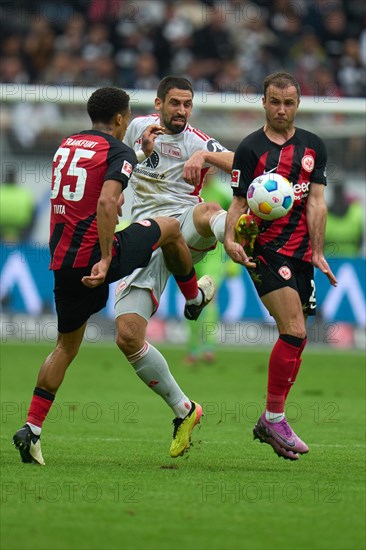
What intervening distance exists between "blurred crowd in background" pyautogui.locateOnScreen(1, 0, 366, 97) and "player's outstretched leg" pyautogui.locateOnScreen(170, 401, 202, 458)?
1238cm

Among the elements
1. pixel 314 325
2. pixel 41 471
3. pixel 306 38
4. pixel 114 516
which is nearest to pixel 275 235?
pixel 41 471

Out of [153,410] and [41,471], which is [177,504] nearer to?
[41,471]

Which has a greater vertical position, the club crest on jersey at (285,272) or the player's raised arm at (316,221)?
the player's raised arm at (316,221)

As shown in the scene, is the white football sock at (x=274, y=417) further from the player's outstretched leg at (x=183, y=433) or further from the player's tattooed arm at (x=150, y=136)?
the player's tattooed arm at (x=150, y=136)

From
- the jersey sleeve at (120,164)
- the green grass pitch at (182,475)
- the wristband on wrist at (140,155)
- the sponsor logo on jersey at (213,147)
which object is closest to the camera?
the green grass pitch at (182,475)

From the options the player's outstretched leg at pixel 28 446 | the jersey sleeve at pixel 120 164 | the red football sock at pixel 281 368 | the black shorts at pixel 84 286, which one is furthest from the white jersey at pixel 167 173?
the player's outstretched leg at pixel 28 446

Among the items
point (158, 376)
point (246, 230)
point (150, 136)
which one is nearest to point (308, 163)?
point (246, 230)

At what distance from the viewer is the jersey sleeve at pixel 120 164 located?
22.7 feet

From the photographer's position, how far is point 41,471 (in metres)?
6.81

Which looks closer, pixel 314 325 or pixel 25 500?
pixel 25 500

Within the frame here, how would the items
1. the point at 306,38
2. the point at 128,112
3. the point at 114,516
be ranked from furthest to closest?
the point at 306,38, the point at 128,112, the point at 114,516

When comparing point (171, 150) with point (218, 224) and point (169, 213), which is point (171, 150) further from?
point (218, 224)

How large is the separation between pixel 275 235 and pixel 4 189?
919 centimetres

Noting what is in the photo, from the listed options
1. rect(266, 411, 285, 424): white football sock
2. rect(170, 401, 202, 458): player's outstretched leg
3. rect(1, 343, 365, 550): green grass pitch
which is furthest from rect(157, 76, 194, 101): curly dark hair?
rect(1, 343, 365, 550): green grass pitch
